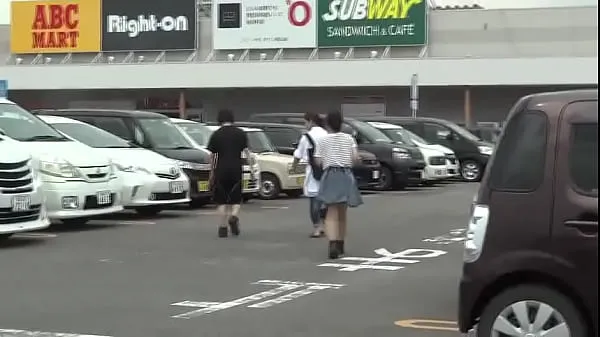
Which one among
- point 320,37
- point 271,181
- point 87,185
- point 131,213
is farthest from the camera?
point 320,37

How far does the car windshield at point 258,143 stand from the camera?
804 inches

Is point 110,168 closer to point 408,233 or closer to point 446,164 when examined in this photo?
point 408,233

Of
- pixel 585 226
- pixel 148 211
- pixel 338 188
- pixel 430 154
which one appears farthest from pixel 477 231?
pixel 430 154

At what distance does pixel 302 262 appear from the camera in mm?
11203

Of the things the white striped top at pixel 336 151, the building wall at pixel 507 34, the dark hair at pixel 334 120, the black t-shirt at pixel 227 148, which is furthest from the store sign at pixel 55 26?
the white striped top at pixel 336 151

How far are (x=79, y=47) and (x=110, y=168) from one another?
127 feet

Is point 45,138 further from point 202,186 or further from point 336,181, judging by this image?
point 336,181

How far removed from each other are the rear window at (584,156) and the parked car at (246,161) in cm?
1132

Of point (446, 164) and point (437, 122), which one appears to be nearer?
point (446, 164)

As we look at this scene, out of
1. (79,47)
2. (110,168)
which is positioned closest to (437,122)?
(110,168)

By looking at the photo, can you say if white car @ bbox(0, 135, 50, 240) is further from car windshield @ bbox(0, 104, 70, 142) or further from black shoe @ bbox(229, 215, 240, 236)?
black shoe @ bbox(229, 215, 240, 236)

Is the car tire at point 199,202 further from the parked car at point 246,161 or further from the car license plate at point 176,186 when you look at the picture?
the car license plate at point 176,186

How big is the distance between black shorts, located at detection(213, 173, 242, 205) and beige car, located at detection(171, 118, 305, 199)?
21.1ft

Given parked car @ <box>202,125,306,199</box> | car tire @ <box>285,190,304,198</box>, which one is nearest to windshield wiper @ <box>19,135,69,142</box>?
parked car @ <box>202,125,306,199</box>
